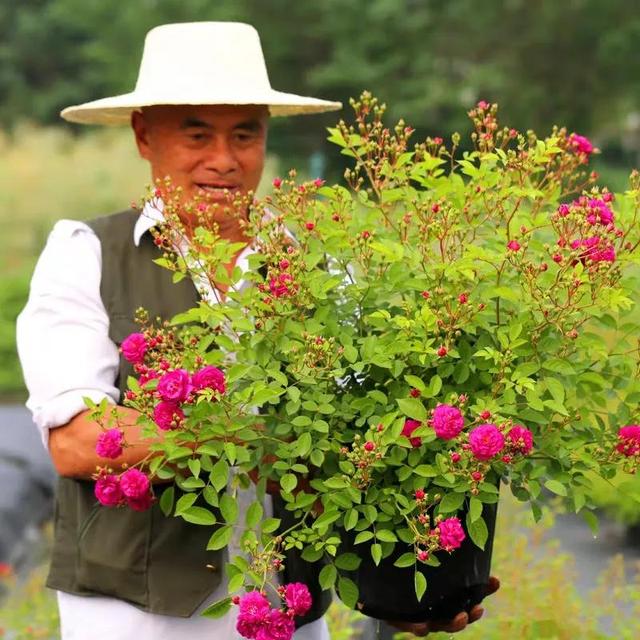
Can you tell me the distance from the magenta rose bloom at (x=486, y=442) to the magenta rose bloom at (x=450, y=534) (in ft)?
0.44

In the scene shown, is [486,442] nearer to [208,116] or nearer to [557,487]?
[557,487]

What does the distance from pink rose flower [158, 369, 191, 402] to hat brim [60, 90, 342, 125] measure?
0.92m

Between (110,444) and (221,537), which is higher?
(110,444)

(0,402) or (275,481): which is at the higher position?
(275,481)

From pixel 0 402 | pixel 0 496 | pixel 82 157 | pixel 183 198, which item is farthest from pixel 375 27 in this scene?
pixel 183 198

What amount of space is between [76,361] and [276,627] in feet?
2.48

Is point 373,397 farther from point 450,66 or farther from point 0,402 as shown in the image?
point 450,66

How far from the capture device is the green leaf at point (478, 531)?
241 cm

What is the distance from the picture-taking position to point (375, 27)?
28.7 metres

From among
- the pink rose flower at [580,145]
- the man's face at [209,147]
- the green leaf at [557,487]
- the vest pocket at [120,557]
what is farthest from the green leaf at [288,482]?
the pink rose flower at [580,145]

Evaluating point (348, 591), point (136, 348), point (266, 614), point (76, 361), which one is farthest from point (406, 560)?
point (76, 361)

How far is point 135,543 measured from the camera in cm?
286

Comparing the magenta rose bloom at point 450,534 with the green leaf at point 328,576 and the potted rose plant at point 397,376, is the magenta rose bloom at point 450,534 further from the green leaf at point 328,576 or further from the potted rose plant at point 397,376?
the green leaf at point 328,576

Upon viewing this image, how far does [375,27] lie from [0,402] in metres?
19.7
